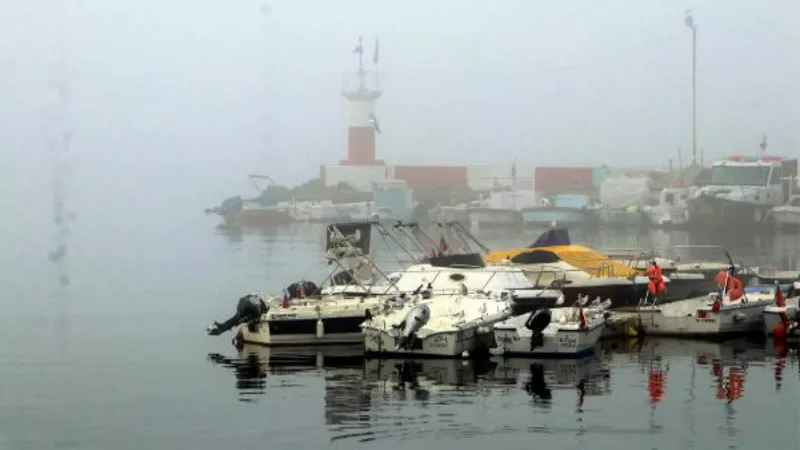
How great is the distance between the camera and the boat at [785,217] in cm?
9675

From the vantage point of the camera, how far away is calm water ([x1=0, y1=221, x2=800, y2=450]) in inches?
840

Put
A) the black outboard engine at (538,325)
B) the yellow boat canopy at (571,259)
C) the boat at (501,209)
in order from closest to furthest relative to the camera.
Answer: the black outboard engine at (538,325), the yellow boat canopy at (571,259), the boat at (501,209)

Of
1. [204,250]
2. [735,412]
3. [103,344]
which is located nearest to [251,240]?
[204,250]

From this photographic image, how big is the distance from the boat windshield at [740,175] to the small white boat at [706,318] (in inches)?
2687

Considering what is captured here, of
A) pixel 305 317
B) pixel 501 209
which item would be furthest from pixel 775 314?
pixel 501 209

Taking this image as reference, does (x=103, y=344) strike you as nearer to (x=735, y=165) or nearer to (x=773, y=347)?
(x=773, y=347)

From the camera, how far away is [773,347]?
30.3 metres

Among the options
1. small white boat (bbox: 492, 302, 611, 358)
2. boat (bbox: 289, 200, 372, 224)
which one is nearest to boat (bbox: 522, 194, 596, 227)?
boat (bbox: 289, 200, 372, 224)

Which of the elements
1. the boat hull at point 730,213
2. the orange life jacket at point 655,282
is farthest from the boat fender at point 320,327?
the boat hull at point 730,213

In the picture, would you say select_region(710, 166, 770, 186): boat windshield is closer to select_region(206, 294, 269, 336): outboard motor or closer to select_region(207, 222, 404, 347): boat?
select_region(207, 222, 404, 347): boat

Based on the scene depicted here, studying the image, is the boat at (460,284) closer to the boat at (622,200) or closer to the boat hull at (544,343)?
the boat hull at (544,343)

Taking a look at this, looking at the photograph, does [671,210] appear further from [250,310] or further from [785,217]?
[250,310]

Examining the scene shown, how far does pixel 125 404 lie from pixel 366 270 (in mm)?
10859

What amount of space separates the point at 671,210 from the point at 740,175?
9.12 metres
